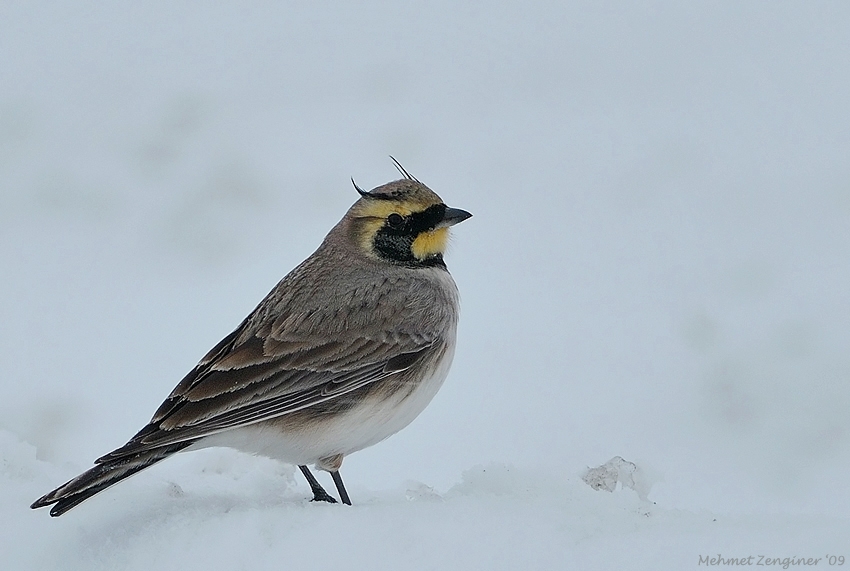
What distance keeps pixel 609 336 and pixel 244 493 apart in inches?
127

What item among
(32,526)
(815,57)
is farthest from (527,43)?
(32,526)

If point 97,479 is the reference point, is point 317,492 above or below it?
below

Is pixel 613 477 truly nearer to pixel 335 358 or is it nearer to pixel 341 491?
pixel 341 491

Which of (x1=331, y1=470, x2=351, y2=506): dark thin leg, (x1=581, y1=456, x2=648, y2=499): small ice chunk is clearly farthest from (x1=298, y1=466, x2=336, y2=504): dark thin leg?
(x1=581, y1=456, x2=648, y2=499): small ice chunk

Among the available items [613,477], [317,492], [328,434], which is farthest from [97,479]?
[613,477]

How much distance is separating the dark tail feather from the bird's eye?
1.58 meters

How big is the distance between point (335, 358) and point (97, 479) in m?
1.17

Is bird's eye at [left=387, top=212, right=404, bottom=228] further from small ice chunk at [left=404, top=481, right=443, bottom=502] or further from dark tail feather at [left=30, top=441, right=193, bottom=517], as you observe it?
dark tail feather at [left=30, top=441, right=193, bottom=517]

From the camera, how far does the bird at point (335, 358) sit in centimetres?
448

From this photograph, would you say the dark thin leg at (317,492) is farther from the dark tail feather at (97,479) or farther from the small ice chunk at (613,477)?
the small ice chunk at (613,477)

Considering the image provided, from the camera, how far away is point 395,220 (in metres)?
5.37

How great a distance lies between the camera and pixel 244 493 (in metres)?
4.79

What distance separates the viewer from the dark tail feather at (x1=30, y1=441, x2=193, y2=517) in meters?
3.92

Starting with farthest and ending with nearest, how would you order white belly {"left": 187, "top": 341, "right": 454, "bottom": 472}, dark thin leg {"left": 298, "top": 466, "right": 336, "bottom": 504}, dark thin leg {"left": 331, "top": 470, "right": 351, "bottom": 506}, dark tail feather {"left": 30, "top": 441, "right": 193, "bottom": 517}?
dark thin leg {"left": 298, "top": 466, "right": 336, "bottom": 504} < dark thin leg {"left": 331, "top": 470, "right": 351, "bottom": 506} < white belly {"left": 187, "top": 341, "right": 454, "bottom": 472} < dark tail feather {"left": 30, "top": 441, "right": 193, "bottom": 517}
